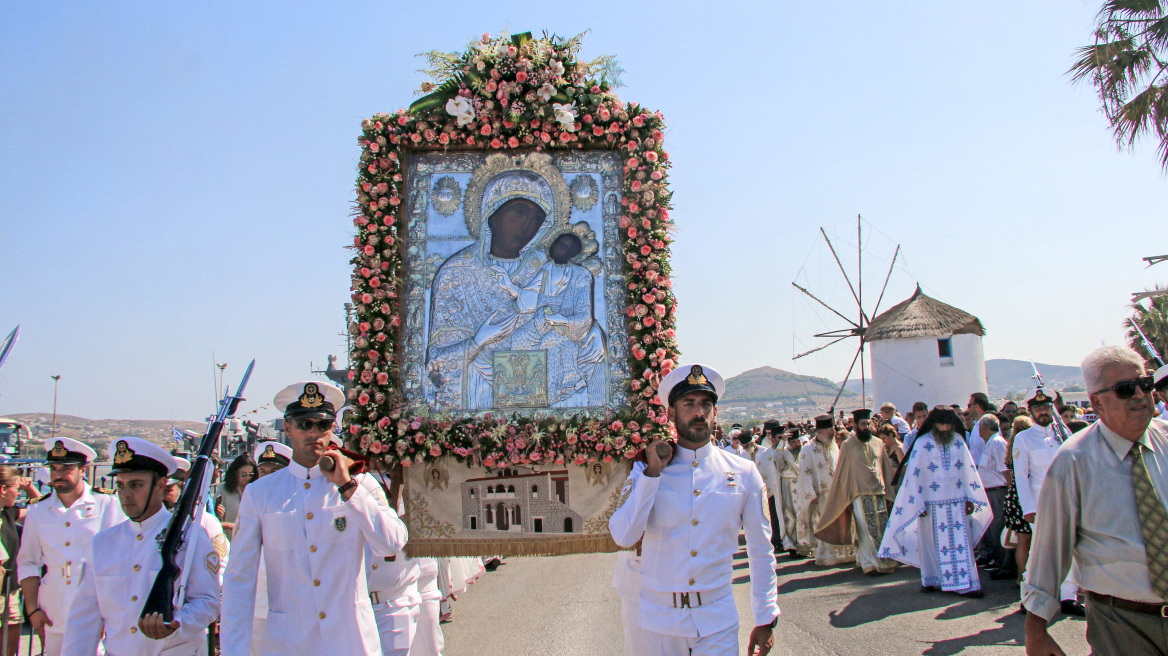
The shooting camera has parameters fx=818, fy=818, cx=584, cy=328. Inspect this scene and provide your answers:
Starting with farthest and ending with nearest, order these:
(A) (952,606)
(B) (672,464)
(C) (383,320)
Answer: (A) (952,606)
(C) (383,320)
(B) (672,464)

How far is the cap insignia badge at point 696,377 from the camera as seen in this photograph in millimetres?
4949

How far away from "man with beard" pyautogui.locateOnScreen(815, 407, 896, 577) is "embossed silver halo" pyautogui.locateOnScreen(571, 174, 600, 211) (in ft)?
22.9

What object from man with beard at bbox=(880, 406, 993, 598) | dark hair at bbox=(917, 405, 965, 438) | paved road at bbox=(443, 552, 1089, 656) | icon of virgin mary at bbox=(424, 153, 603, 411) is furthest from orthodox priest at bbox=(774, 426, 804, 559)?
icon of virgin mary at bbox=(424, 153, 603, 411)

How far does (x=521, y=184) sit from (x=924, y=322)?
3651 centimetres

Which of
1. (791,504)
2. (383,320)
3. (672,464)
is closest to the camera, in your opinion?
(672,464)

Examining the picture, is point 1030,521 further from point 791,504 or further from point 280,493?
point 280,493

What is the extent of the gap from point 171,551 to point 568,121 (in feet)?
14.6

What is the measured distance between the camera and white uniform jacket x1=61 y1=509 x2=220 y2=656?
4598mm

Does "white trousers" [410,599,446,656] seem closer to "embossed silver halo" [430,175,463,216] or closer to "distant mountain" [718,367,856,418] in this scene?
"embossed silver halo" [430,175,463,216]

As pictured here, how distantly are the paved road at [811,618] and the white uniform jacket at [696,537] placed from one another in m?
3.53

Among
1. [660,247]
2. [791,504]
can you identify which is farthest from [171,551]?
[791,504]

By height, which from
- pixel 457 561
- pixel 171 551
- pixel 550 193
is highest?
pixel 550 193

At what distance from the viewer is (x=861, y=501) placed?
12.3m

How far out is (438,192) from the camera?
23.6ft
